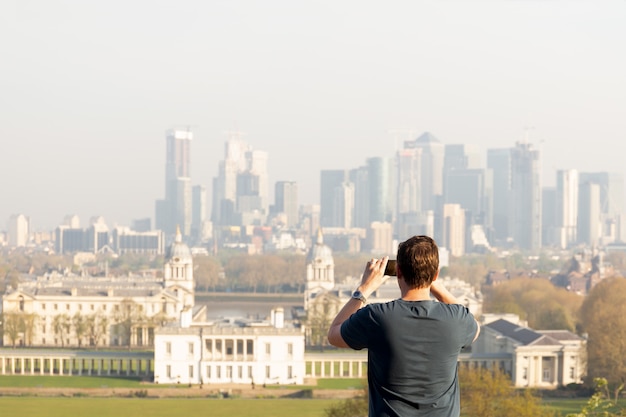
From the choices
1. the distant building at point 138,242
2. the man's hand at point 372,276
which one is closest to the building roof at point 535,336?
the man's hand at point 372,276

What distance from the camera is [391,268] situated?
4930mm

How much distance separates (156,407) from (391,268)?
2857 centimetres

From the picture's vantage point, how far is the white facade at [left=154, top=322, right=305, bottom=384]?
41.0 metres

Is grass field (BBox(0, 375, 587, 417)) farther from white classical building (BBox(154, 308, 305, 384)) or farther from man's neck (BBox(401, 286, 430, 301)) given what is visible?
man's neck (BBox(401, 286, 430, 301))

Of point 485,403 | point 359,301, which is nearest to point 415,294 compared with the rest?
point 359,301

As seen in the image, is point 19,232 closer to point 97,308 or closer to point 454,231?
point 454,231

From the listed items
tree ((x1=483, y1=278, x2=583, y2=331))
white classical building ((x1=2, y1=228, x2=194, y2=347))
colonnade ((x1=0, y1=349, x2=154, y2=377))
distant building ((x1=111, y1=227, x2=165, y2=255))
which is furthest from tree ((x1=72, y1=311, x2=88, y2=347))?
distant building ((x1=111, y1=227, x2=165, y2=255))

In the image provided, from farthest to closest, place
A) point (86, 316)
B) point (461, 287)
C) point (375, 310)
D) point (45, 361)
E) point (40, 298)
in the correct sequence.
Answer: point (461, 287) < point (40, 298) < point (86, 316) < point (45, 361) < point (375, 310)

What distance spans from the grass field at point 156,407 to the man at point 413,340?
82.8 feet

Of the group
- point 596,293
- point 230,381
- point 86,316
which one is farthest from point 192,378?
point 596,293

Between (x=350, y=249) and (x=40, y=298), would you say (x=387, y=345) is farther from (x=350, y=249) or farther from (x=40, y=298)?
(x=350, y=249)

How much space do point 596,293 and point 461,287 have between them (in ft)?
55.5

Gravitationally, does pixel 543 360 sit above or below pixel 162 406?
above

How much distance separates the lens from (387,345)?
15.6 feet
